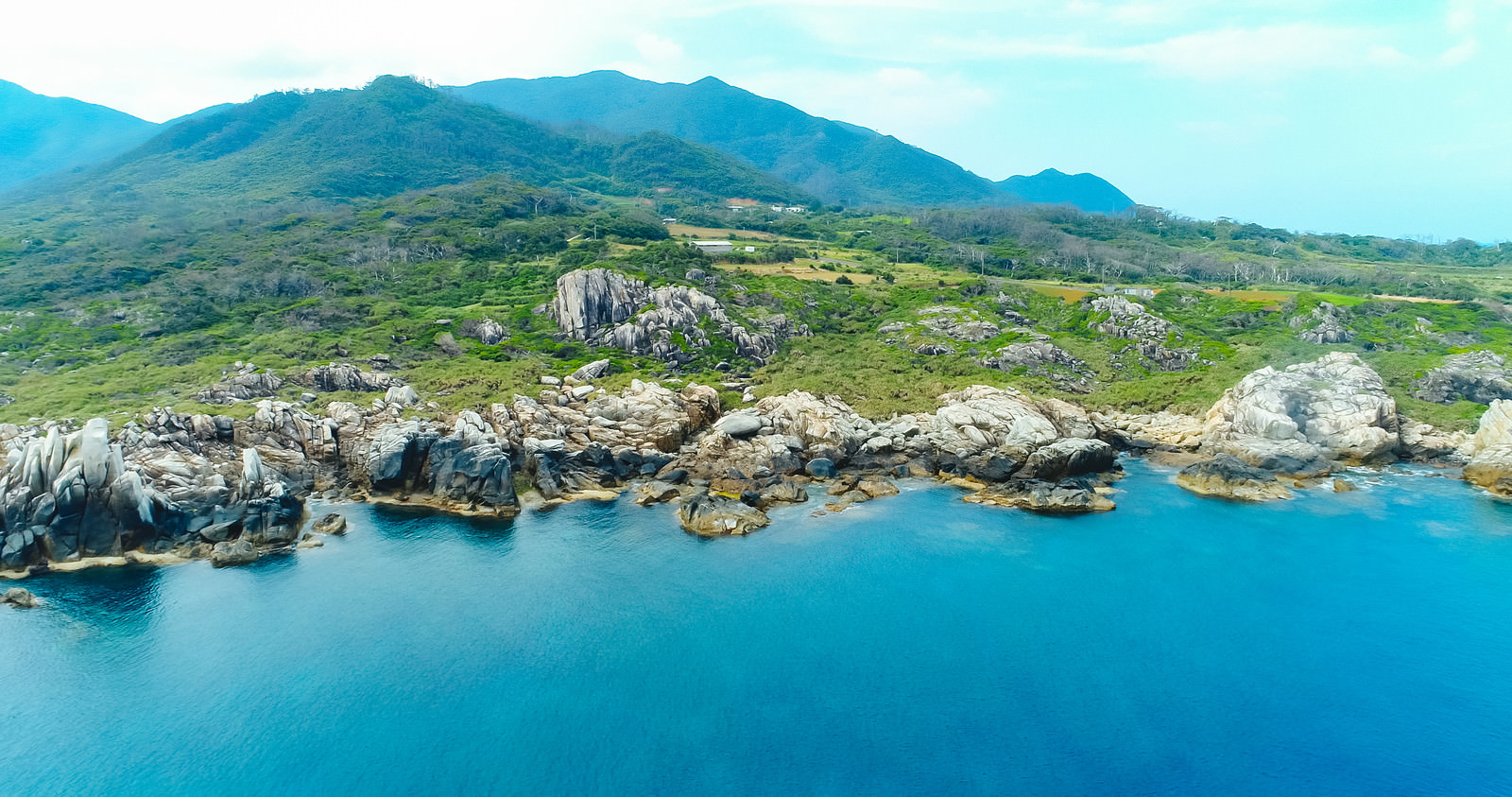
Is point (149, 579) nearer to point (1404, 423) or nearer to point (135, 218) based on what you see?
point (1404, 423)

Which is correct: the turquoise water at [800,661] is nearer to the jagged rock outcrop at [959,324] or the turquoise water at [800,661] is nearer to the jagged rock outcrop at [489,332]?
the jagged rock outcrop at [489,332]

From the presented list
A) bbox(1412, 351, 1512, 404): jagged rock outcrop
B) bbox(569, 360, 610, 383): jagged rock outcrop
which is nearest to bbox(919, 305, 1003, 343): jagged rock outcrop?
bbox(1412, 351, 1512, 404): jagged rock outcrop

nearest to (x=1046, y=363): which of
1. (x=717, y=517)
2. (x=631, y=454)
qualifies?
(x=631, y=454)

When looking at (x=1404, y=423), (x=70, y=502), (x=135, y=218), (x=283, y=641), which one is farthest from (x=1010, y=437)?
(x=135, y=218)

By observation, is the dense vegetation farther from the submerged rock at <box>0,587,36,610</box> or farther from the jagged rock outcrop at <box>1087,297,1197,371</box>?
the submerged rock at <box>0,587,36,610</box>

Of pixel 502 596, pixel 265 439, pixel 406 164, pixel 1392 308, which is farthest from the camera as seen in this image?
pixel 406 164

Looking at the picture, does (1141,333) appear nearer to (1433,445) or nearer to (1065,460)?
(1433,445)
